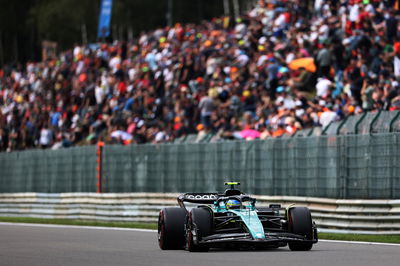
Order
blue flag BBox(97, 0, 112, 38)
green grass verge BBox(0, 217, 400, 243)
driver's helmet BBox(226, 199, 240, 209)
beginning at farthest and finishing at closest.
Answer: blue flag BBox(97, 0, 112, 38)
green grass verge BBox(0, 217, 400, 243)
driver's helmet BBox(226, 199, 240, 209)

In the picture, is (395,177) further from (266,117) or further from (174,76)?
(174,76)

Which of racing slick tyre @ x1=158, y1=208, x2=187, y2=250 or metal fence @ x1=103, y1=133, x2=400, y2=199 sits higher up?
metal fence @ x1=103, y1=133, x2=400, y2=199

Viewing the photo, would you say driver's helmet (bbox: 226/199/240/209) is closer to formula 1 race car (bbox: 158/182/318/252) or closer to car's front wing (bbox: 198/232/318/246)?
formula 1 race car (bbox: 158/182/318/252)

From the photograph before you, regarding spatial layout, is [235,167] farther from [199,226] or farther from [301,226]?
[199,226]

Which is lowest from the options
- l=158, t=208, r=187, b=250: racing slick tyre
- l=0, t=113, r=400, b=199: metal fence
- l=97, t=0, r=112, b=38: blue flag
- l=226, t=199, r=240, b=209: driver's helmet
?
l=158, t=208, r=187, b=250: racing slick tyre

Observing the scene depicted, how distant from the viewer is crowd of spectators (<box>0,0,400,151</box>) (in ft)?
78.8

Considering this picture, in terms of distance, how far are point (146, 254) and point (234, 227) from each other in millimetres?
1335

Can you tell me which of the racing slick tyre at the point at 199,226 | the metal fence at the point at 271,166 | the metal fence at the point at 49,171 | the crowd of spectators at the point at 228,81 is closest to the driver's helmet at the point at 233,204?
the racing slick tyre at the point at 199,226

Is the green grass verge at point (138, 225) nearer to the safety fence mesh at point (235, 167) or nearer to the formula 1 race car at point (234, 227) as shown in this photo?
the safety fence mesh at point (235, 167)

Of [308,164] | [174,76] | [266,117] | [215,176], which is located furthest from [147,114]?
[308,164]

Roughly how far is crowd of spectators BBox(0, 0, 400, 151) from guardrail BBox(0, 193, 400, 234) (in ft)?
8.14

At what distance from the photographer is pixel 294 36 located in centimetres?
2777

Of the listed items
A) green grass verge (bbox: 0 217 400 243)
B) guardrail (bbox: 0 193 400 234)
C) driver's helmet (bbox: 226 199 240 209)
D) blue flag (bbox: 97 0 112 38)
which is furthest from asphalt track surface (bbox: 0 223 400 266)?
blue flag (bbox: 97 0 112 38)

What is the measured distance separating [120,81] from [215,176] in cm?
1287
